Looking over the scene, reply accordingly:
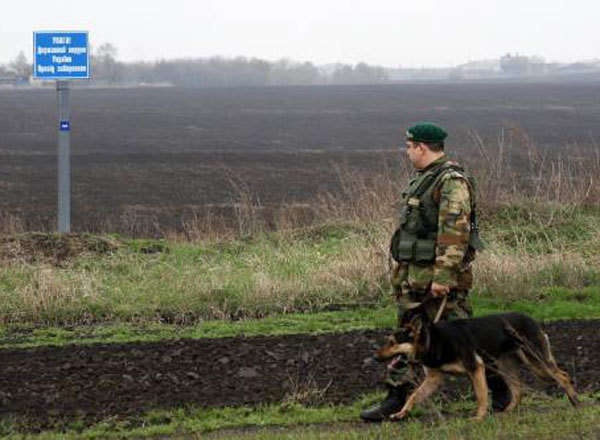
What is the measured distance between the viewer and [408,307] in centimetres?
654

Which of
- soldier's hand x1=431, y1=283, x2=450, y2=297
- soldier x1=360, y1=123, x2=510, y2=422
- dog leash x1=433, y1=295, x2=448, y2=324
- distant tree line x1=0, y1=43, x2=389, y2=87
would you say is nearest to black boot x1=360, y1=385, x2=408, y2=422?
soldier x1=360, y1=123, x2=510, y2=422

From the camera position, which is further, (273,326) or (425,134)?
(273,326)

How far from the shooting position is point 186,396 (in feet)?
24.1

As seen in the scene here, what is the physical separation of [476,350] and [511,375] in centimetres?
49

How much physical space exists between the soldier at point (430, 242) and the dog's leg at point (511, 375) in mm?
360

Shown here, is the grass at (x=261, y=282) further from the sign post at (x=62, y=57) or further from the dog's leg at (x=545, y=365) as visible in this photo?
the dog's leg at (x=545, y=365)

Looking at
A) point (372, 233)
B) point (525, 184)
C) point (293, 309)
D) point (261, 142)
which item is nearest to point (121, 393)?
point (293, 309)

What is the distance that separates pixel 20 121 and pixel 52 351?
43.2 meters

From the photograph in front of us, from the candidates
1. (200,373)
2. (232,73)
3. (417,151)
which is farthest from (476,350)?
(232,73)

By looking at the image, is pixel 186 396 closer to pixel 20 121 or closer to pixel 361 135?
pixel 361 135

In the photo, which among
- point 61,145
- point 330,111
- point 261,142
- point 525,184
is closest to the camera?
point 61,145

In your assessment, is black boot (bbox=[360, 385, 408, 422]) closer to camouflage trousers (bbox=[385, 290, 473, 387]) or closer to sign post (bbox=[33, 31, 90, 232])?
camouflage trousers (bbox=[385, 290, 473, 387])

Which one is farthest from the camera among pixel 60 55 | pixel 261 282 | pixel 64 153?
pixel 64 153

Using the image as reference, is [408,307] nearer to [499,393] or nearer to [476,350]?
[476,350]
